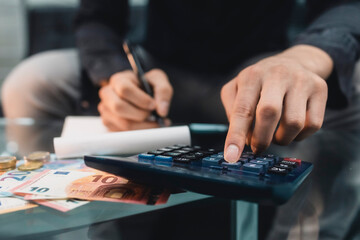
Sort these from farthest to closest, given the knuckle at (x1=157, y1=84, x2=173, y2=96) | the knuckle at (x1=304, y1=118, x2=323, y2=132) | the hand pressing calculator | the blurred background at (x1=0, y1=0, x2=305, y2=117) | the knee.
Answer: the blurred background at (x1=0, y1=0, x2=305, y2=117) → the knee → the knuckle at (x1=157, y1=84, x2=173, y2=96) → the knuckle at (x1=304, y1=118, x2=323, y2=132) → the hand pressing calculator

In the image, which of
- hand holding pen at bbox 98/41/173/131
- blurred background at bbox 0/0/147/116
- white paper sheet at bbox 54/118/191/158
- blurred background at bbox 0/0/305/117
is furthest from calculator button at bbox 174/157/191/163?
blurred background at bbox 0/0/147/116

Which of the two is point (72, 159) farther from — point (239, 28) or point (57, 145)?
point (239, 28)

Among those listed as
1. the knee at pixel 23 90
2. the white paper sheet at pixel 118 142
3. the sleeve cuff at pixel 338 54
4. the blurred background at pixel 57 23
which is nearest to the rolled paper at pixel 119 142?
the white paper sheet at pixel 118 142

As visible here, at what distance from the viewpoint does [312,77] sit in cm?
33

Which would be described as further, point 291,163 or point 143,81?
point 143,81

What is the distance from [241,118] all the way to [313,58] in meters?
0.23

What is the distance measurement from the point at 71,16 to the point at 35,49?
0.29 metres

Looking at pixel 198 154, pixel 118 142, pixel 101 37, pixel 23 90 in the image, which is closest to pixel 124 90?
pixel 118 142

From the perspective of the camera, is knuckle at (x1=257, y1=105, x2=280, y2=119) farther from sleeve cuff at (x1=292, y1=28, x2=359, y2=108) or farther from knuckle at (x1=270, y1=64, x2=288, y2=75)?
sleeve cuff at (x1=292, y1=28, x2=359, y2=108)

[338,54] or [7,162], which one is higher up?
[338,54]

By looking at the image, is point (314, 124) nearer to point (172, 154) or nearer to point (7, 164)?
point (172, 154)

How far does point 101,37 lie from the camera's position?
0.78 metres

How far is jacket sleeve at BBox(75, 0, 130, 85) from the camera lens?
2.29ft

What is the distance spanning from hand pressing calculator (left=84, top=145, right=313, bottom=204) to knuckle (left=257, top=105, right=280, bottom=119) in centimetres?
4
